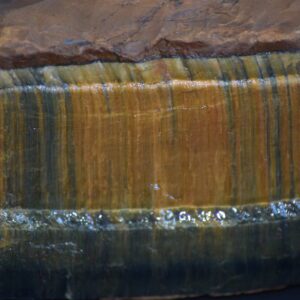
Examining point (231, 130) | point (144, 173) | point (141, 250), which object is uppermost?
point (231, 130)

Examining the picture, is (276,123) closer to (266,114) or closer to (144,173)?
(266,114)

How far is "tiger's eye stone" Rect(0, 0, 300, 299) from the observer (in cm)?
288

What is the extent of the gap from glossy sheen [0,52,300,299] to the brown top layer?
3cm

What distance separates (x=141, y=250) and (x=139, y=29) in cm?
53

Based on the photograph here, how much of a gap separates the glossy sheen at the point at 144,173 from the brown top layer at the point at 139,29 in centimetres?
3

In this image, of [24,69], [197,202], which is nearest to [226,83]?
[197,202]

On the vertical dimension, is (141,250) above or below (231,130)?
below

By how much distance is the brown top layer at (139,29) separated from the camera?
2.88 metres

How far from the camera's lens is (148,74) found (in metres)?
2.88

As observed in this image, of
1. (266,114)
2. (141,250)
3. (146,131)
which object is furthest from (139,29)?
(141,250)

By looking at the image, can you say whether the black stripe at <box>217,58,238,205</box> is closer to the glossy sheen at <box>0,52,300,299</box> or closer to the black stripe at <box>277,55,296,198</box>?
the glossy sheen at <box>0,52,300,299</box>

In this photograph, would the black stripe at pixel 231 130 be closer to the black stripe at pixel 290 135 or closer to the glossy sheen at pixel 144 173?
the glossy sheen at pixel 144 173

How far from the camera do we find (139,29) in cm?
292

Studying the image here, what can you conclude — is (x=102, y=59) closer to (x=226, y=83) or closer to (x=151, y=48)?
(x=151, y=48)
